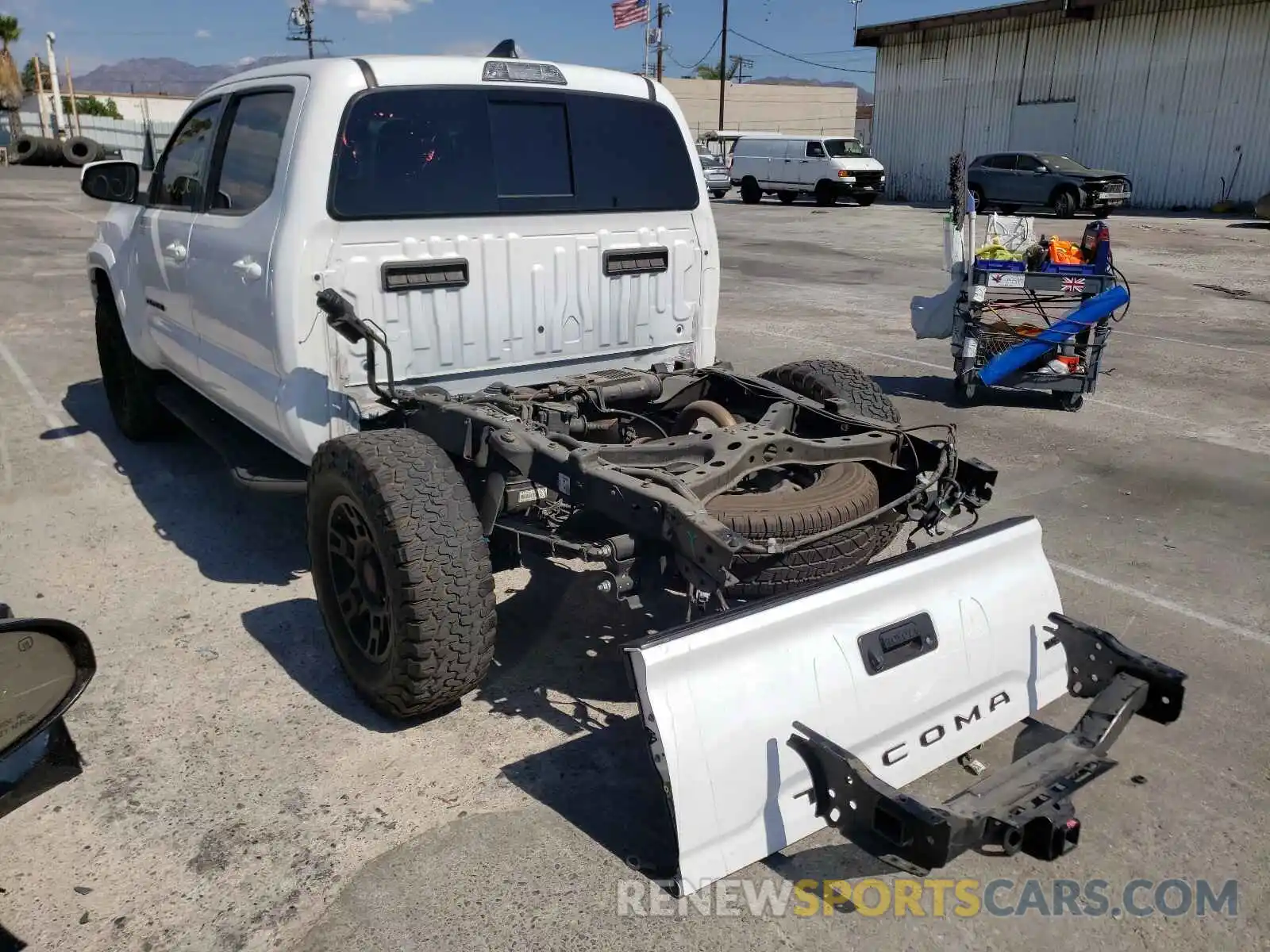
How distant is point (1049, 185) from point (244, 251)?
25.8 m

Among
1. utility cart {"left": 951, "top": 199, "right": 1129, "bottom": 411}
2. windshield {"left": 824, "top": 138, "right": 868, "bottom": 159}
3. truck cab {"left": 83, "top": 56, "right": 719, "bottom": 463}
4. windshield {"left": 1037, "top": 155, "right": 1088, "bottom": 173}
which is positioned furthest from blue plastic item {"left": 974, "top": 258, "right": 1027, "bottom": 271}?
windshield {"left": 824, "top": 138, "right": 868, "bottom": 159}

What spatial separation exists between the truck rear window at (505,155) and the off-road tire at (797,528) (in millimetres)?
1689

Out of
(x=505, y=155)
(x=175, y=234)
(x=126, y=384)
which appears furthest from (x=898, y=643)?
(x=126, y=384)

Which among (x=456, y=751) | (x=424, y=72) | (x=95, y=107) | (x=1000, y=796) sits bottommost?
(x=456, y=751)

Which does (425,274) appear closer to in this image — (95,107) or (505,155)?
(505,155)

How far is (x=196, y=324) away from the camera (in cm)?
480

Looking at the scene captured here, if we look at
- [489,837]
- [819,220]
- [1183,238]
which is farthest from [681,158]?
[819,220]

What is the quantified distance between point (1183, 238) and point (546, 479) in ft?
72.7

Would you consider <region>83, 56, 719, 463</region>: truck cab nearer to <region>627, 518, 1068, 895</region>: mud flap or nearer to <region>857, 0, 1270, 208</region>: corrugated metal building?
<region>627, 518, 1068, 895</region>: mud flap

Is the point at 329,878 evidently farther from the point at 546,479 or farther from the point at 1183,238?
the point at 1183,238

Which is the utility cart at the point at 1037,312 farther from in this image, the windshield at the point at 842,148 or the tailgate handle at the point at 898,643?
the windshield at the point at 842,148

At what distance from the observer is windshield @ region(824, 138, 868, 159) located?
30797 mm

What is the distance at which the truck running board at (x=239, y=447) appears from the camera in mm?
4305

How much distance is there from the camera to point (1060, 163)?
86.3 ft
